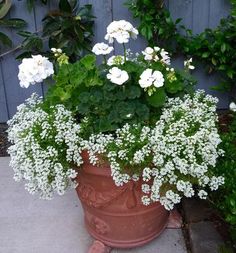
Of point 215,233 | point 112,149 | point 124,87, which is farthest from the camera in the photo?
point 215,233

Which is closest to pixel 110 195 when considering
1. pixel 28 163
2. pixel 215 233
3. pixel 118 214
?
pixel 118 214

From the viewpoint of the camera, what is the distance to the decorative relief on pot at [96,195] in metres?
1.80

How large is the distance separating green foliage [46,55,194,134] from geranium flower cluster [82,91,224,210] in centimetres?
7

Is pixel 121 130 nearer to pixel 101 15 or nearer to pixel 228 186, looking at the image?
pixel 228 186

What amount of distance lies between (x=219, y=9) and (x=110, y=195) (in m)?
1.79

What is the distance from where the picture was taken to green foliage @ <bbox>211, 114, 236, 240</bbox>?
5.81 ft

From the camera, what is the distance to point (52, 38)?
2.94 m

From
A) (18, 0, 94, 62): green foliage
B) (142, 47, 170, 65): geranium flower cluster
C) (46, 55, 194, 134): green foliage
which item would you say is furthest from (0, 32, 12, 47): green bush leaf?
(142, 47, 170, 65): geranium flower cluster

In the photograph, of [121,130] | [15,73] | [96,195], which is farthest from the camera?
[15,73]

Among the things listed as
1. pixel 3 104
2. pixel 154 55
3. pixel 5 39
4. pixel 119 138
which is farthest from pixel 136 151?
pixel 3 104

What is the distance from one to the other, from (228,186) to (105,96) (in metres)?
0.69

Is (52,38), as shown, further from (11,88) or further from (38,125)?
(38,125)

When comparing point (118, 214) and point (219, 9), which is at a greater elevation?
point (219, 9)

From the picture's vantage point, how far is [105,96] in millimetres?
1764
